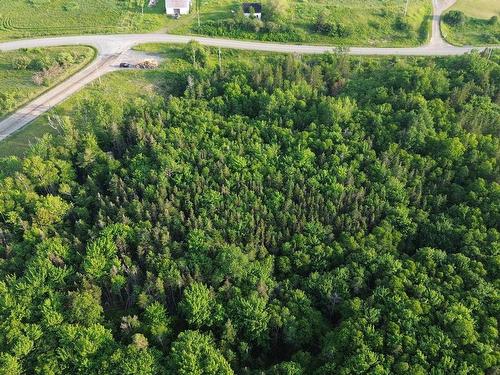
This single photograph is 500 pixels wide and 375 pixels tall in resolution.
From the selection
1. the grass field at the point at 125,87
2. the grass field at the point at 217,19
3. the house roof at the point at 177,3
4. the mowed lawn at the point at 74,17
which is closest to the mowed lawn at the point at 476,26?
the grass field at the point at 217,19

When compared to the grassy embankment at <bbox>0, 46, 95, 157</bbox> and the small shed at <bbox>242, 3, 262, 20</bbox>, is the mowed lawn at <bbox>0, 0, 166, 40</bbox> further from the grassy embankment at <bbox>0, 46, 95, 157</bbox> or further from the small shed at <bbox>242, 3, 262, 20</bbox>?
the small shed at <bbox>242, 3, 262, 20</bbox>

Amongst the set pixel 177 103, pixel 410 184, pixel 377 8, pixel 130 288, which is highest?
pixel 377 8

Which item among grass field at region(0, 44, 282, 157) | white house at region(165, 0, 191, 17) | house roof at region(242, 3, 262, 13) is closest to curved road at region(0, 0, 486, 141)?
grass field at region(0, 44, 282, 157)

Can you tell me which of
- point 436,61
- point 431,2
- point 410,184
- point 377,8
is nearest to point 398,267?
point 410,184

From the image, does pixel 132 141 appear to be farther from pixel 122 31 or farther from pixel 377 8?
pixel 377 8

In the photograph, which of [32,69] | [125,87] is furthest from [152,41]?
[32,69]

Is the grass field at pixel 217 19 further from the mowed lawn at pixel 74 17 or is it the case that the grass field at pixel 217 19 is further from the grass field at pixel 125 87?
the grass field at pixel 125 87
